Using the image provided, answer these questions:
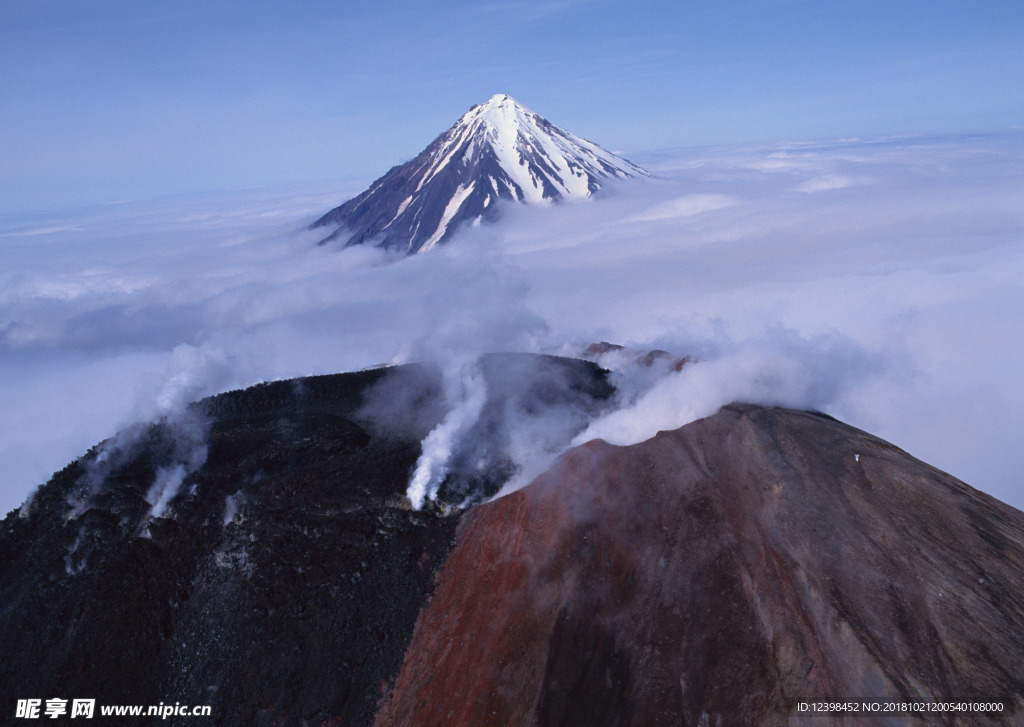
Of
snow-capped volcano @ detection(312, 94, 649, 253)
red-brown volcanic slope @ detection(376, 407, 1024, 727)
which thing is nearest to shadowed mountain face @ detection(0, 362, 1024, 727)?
red-brown volcanic slope @ detection(376, 407, 1024, 727)

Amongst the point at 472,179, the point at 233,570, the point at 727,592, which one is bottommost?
the point at 233,570

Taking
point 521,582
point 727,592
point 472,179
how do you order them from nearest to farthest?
point 727,592 → point 521,582 → point 472,179

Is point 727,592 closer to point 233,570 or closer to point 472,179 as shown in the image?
point 233,570

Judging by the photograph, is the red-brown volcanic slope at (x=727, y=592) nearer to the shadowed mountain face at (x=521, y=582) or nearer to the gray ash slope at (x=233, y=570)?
the shadowed mountain face at (x=521, y=582)

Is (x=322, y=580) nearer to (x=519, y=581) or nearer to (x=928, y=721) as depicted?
(x=519, y=581)

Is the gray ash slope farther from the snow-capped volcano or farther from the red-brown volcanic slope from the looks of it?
the snow-capped volcano

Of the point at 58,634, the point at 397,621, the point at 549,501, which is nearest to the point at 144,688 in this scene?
the point at 58,634

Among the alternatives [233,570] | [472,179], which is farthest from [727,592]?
[472,179]
